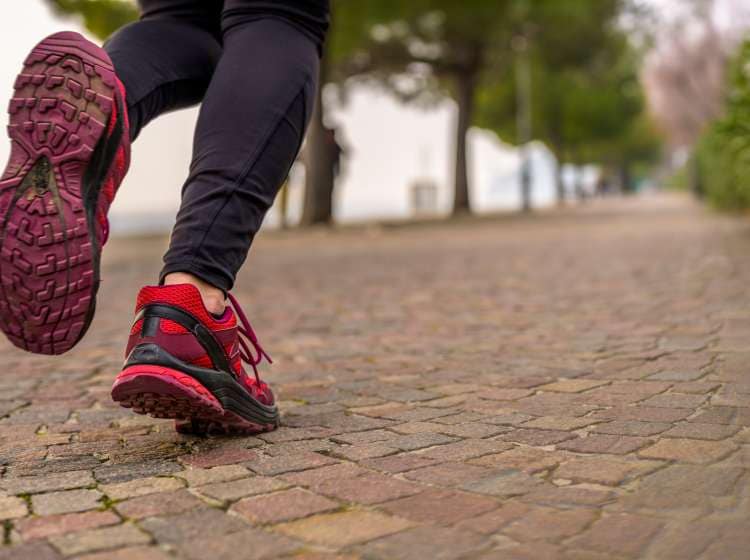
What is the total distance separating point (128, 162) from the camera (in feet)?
6.27

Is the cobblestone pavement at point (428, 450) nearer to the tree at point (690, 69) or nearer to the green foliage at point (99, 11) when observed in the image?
the green foliage at point (99, 11)

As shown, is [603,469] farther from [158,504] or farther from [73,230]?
[73,230]

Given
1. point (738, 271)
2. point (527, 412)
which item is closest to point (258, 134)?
point (527, 412)

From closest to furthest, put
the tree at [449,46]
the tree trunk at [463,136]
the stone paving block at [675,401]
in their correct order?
the stone paving block at [675,401]
the tree at [449,46]
the tree trunk at [463,136]

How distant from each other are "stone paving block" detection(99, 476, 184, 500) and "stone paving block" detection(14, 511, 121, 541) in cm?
10

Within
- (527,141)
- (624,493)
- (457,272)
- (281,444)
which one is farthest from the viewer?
(527,141)

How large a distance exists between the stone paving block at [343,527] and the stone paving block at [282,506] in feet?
0.11

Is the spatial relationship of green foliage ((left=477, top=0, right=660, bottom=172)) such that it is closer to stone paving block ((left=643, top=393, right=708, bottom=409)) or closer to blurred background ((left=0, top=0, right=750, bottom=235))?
blurred background ((left=0, top=0, right=750, bottom=235))

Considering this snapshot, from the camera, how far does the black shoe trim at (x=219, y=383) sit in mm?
1821

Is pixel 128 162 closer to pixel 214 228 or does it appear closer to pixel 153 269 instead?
pixel 214 228

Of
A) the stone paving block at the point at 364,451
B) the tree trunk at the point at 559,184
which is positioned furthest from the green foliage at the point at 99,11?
the tree trunk at the point at 559,184

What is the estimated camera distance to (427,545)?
1387 mm

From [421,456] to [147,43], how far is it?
1085 mm

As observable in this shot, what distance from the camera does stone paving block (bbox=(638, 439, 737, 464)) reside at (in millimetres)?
1775
